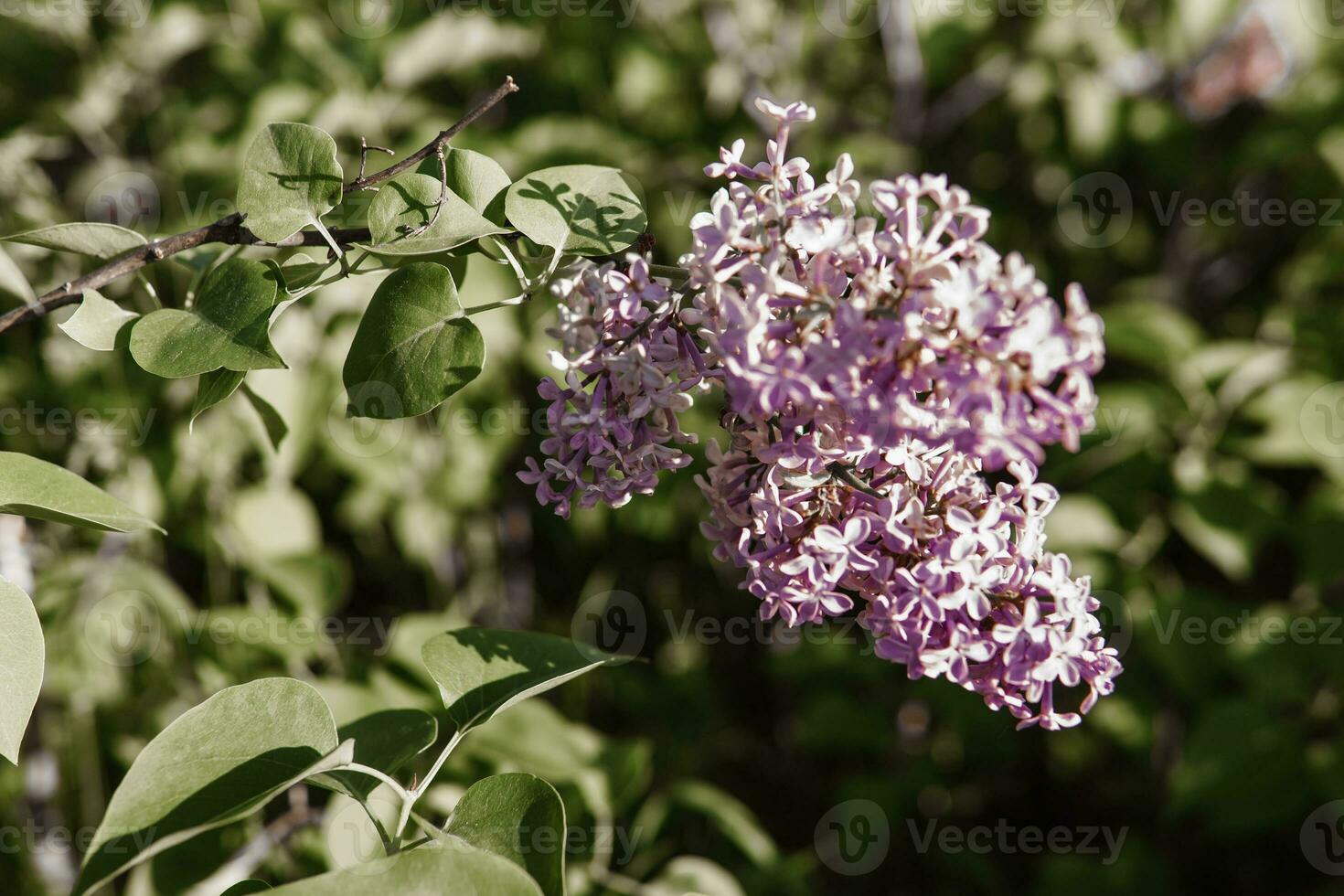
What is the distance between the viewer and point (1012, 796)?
1939 millimetres

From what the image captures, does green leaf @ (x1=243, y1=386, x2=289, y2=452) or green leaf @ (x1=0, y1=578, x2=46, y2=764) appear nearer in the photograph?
green leaf @ (x1=0, y1=578, x2=46, y2=764)

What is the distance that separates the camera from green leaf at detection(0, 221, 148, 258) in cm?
68

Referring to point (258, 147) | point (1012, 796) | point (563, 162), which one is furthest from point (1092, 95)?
point (258, 147)

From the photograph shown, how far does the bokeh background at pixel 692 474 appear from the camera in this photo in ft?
4.40

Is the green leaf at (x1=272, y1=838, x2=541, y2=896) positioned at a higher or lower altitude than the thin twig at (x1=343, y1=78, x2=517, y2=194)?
lower

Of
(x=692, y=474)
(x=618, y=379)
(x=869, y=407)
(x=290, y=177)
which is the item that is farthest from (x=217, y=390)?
(x=692, y=474)

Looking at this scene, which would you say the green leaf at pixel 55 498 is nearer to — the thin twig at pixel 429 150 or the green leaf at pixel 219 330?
the green leaf at pixel 219 330

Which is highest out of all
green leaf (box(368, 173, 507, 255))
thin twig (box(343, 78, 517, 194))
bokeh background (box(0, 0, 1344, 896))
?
thin twig (box(343, 78, 517, 194))

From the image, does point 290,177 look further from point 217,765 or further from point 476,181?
point 217,765

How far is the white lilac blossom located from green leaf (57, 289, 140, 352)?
295 millimetres

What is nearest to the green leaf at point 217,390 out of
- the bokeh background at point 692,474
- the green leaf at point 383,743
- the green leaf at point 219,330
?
the green leaf at point 219,330

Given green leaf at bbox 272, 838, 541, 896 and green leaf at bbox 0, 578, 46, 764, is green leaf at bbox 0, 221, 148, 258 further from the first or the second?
green leaf at bbox 272, 838, 541, 896

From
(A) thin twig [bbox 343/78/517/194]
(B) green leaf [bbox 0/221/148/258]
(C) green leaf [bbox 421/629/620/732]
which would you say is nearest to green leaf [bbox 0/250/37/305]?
(B) green leaf [bbox 0/221/148/258]

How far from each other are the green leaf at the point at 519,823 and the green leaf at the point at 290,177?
37 cm
